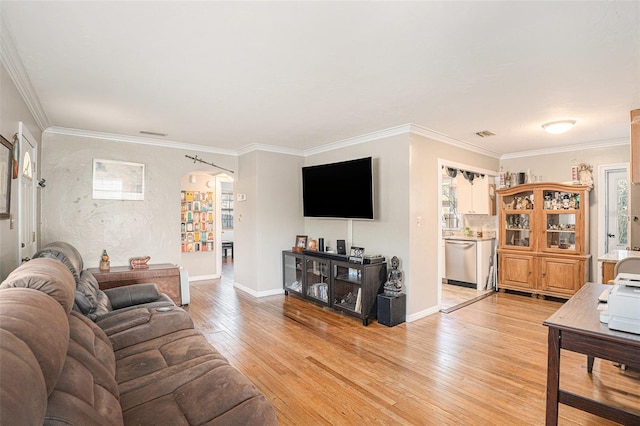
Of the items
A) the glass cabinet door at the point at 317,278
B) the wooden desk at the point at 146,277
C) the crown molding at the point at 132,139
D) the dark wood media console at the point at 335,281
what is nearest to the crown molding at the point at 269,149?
the crown molding at the point at 132,139

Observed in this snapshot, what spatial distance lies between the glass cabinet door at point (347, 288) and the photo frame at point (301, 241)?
1018mm

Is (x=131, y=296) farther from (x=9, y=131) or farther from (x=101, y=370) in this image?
(x=101, y=370)

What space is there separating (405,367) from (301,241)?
2902mm

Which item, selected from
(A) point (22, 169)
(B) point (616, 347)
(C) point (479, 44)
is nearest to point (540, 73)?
(C) point (479, 44)

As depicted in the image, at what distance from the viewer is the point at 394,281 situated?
413 centimetres

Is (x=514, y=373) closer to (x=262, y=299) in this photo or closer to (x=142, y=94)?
(x=262, y=299)

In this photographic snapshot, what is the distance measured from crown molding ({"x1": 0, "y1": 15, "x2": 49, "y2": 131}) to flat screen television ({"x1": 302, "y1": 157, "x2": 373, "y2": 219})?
328 centimetres

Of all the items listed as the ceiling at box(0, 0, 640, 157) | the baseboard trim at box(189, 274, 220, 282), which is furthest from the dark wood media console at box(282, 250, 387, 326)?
the baseboard trim at box(189, 274, 220, 282)

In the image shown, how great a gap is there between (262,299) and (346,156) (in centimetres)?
256

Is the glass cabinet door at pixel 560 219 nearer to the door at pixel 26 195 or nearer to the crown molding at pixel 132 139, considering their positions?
the crown molding at pixel 132 139

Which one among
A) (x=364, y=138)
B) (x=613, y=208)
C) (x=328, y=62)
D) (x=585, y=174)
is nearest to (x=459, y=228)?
(x=585, y=174)

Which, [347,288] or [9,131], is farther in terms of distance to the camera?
[347,288]

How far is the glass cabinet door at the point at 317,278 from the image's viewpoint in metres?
4.70

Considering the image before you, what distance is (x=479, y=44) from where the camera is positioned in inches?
85.0
